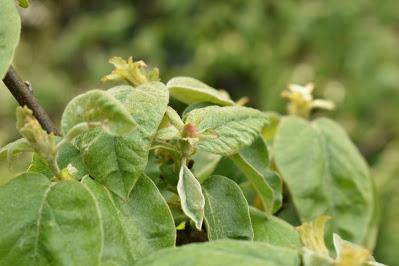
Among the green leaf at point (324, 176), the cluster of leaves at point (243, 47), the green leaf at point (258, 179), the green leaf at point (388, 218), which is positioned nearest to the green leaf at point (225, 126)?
the green leaf at point (258, 179)

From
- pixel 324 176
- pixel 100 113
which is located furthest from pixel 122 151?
pixel 324 176

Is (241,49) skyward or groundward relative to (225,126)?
groundward

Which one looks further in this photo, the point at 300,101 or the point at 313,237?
the point at 300,101

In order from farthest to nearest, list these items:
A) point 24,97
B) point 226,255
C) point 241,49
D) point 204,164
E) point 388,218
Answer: point 241,49 < point 388,218 < point 204,164 < point 24,97 < point 226,255

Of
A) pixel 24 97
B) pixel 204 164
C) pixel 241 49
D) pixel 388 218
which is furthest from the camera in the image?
pixel 241 49

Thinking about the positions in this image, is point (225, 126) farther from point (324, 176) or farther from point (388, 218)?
point (388, 218)

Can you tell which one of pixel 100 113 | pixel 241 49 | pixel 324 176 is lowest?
pixel 241 49

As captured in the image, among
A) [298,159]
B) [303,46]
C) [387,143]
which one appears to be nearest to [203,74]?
[303,46]
